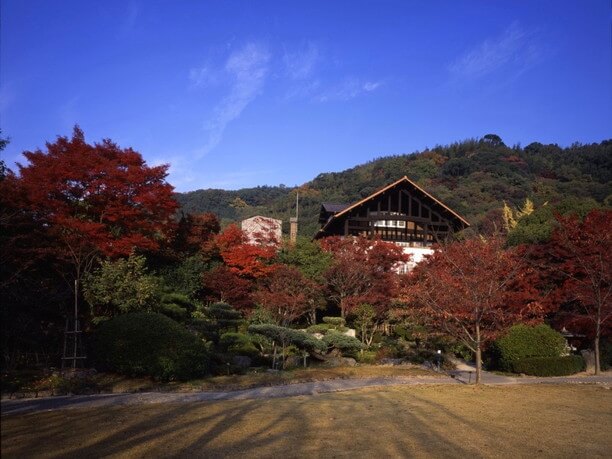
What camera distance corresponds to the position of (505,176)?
204 feet

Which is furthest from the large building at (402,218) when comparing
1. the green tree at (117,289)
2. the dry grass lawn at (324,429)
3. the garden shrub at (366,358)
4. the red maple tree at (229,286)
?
the dry grass lawn at (324,429)

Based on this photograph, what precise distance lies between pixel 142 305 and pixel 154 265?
658cm

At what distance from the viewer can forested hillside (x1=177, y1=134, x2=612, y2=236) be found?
173ft

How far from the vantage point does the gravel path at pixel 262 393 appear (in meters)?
8.43

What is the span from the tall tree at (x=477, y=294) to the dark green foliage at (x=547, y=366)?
1471 mm

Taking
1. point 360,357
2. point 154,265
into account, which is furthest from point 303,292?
point 154,265

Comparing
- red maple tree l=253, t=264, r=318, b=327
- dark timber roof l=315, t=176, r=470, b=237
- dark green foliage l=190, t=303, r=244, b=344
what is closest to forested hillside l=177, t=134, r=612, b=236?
dark timber roof l=315, t=176, r=470, b=237

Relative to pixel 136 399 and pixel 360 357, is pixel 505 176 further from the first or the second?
pixel 136 399

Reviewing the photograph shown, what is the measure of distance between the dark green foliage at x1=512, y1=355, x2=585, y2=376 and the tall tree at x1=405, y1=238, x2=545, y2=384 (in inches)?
57.9

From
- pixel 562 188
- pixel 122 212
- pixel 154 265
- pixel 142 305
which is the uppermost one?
pixel 562 188

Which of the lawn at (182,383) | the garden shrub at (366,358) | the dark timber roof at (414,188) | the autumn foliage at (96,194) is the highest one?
the dark timber roof at (414,188)

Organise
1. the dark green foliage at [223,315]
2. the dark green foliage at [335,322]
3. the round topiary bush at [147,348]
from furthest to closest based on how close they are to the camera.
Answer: the dark green foliage at [335,322] → the dark green foliage at [223,315] → the round topiary bush at [147,348]

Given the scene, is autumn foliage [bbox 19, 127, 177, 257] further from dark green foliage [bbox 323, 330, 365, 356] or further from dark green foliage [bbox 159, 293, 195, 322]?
dark green foliage [bbox 323, 330, 365, 356]

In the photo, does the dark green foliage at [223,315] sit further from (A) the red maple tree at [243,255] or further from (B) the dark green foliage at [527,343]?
(B) the dark green foliage at [527,343]
